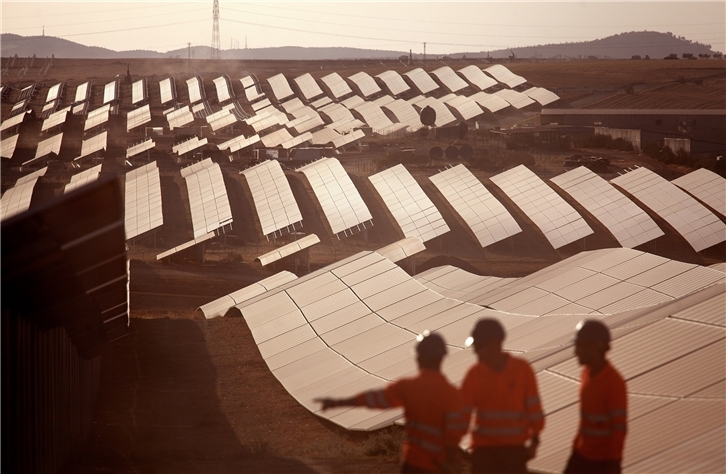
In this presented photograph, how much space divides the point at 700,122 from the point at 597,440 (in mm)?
60696

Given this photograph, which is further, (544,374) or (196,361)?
(196,361)

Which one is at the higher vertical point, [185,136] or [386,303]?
[386,303]

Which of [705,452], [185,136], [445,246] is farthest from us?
[185,136]

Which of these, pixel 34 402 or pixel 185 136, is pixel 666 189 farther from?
pixel 185 136

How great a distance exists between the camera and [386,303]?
19.5 m

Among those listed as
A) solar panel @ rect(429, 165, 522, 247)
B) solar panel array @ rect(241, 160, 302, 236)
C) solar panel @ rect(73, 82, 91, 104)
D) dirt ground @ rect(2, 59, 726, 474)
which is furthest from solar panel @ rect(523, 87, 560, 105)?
solar panel @ rect(73, 82, 91, 104)

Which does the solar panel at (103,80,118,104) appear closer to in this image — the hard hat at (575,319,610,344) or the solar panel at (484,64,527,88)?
the solar panel at (484,64,527,88)

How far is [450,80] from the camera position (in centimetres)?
8506

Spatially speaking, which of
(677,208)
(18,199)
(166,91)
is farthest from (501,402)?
(166,91)

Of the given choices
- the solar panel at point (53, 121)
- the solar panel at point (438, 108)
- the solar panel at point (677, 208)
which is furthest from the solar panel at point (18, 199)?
the solar panel at point (438, 108)

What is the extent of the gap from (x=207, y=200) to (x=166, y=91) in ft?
183

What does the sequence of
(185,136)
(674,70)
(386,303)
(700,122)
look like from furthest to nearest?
1. (674,70)
2. (185,136)
3. (700,122)
4. (386,303)

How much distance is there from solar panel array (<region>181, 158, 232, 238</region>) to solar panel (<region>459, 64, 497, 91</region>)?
143 ft

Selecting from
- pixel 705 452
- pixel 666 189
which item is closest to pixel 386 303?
pixel 705 452
